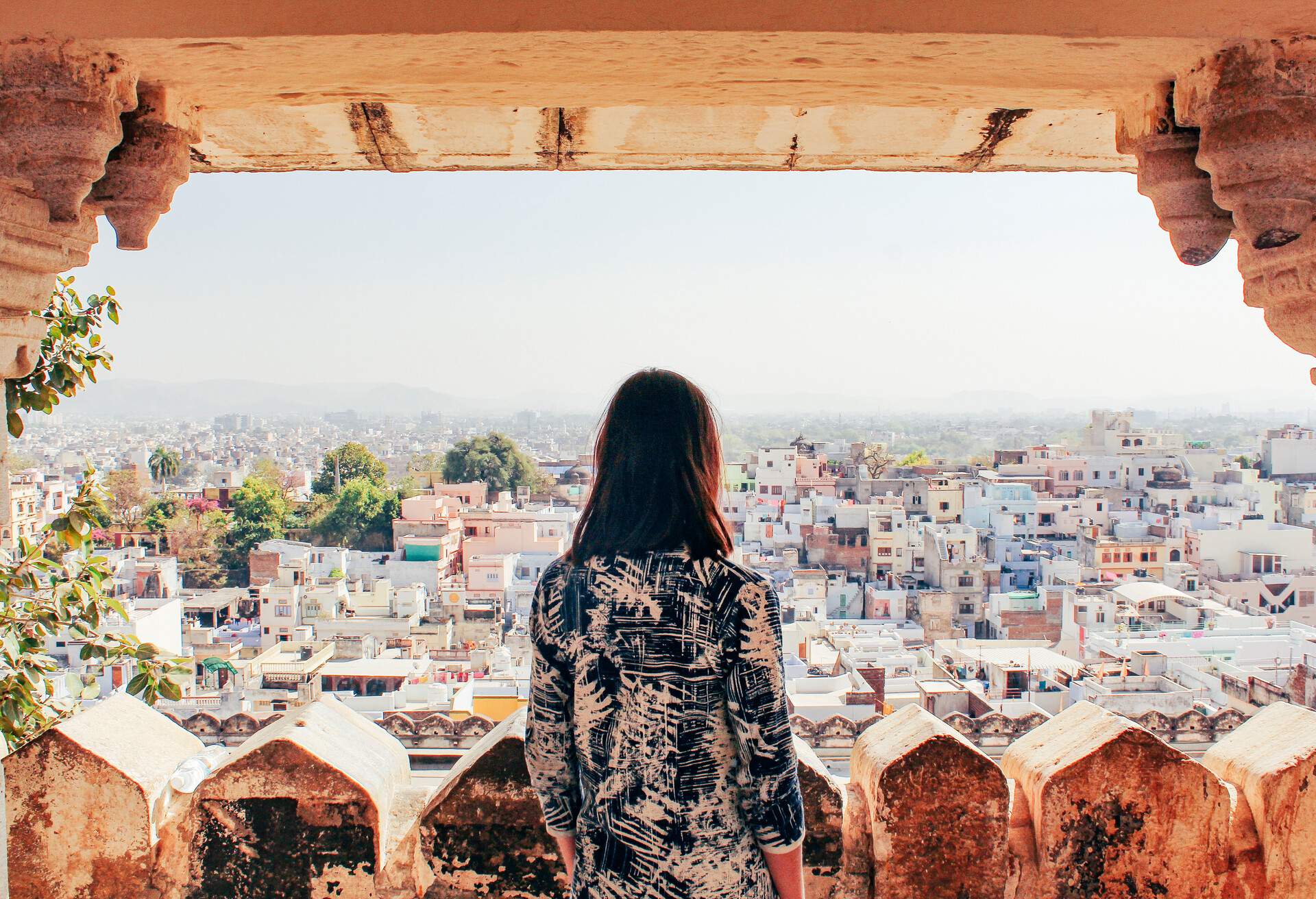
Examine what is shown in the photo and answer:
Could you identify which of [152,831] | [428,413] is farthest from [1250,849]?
[428,413]

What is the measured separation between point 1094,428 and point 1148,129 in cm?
5192

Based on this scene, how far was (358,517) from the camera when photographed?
3578 centimetres

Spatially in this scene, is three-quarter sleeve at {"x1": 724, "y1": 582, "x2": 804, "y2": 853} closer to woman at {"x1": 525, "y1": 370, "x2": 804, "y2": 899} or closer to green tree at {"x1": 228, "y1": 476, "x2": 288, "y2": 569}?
woman at {"x1": 525, "y1": 370, "x2": 804, "y2": 899}

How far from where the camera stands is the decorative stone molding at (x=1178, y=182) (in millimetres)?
1316

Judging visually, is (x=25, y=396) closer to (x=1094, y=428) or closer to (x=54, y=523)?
(x=54, y=523)

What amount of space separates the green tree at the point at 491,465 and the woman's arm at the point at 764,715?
4060 cm

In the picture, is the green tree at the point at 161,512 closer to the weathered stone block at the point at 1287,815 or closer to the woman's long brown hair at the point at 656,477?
the woman's long brown hair at the point at 656,477

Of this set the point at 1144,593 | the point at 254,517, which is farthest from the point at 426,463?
the point at 1144,593

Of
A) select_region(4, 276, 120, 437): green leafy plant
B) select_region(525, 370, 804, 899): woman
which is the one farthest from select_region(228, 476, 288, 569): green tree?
select_region(525, 370, 804, 899): woman

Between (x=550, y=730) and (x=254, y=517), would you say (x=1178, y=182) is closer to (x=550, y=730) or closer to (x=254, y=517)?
(x=550, y=730)

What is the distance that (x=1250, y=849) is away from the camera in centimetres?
122

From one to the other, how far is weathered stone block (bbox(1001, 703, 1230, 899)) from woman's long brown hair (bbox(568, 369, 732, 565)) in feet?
1.93

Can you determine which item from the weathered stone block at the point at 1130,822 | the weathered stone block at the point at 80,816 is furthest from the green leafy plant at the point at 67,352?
the weathered stone block at the point at 1130,822

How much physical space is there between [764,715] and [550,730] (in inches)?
9.3
